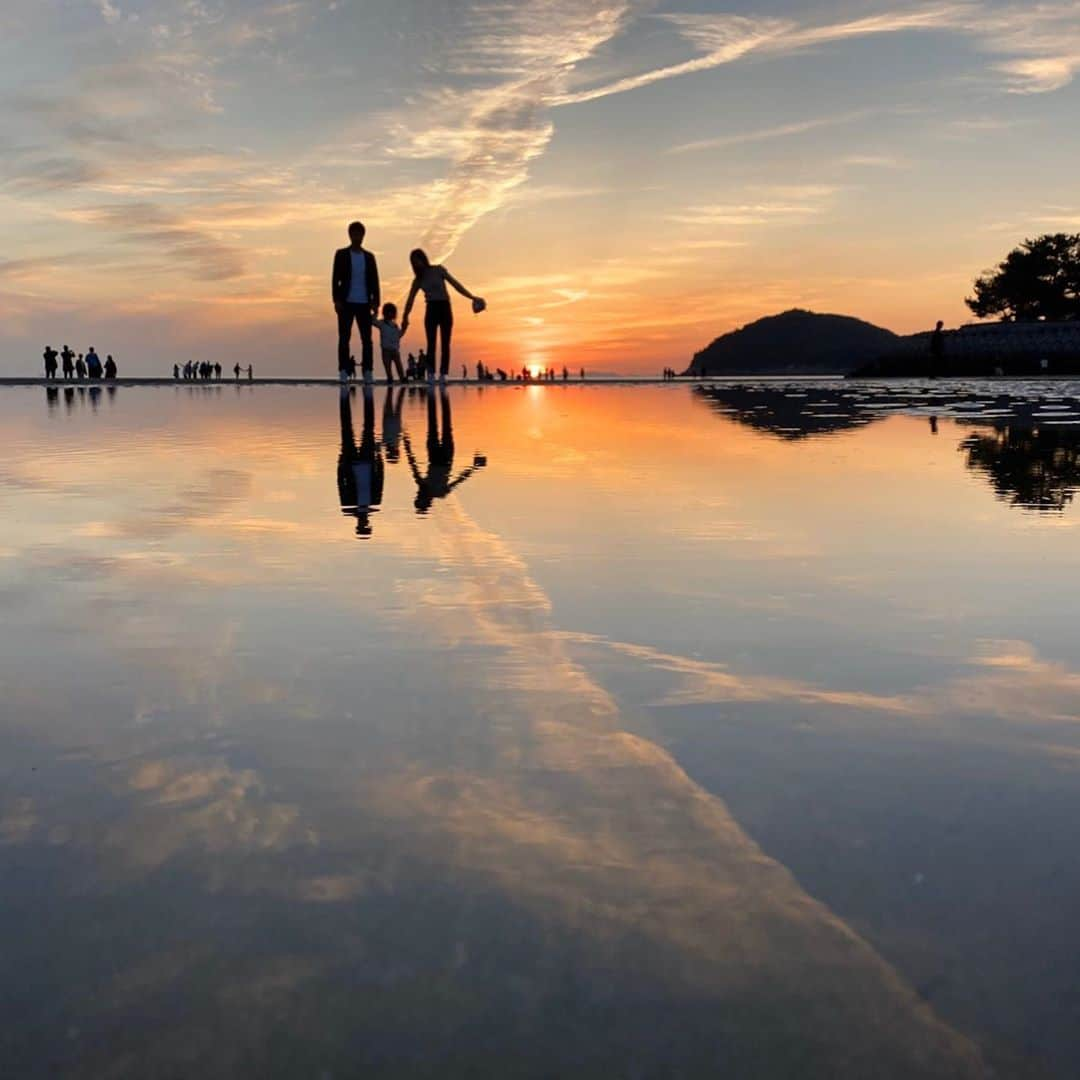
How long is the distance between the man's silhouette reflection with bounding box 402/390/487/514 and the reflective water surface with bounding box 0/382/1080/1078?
1797 millimetres

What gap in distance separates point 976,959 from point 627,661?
156 cm

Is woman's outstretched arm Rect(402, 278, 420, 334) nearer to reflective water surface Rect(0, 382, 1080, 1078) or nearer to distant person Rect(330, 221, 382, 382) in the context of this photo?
distant person Rect(330, 221, 382, 382)

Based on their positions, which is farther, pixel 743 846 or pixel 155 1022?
pixel 743 846

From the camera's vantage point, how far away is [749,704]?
2.65 metres

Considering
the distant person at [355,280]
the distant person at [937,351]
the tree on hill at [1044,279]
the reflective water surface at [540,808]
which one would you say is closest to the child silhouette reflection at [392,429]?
the distant person at [355,280]

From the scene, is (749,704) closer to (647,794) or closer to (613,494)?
(647,794)

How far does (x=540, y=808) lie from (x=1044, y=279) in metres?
114

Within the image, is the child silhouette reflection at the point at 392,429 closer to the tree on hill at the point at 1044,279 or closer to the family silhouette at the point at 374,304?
the family silhouette at the point at 374,304

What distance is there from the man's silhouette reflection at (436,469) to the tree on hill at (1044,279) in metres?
103

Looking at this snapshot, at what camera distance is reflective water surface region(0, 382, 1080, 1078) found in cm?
140

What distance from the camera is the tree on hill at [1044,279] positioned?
104 meters

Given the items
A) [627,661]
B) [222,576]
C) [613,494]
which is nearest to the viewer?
[627,661]

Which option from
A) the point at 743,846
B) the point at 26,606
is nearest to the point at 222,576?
the point at 26,606

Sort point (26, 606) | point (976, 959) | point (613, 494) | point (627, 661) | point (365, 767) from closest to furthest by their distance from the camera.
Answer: point (976, 959), point (365, 767), point (627, 661), point (26, 606), point (613, 494)
